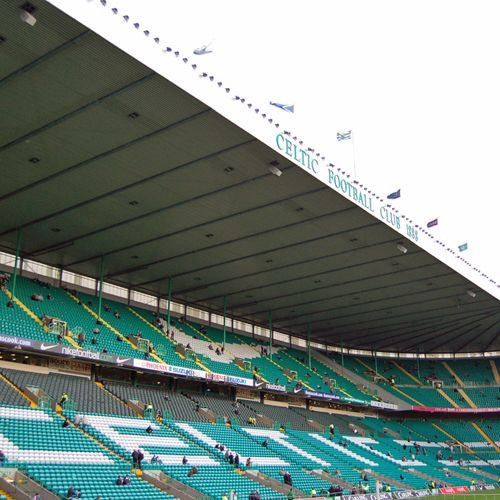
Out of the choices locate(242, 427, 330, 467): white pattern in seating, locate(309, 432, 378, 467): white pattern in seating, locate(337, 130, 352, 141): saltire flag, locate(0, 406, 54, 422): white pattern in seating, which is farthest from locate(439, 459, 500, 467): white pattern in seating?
locate(0, 406, 54, 422): white pattern in seating

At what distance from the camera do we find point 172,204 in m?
30.7

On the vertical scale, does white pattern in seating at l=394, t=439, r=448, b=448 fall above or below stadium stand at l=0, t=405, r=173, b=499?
below

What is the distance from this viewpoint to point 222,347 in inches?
1912

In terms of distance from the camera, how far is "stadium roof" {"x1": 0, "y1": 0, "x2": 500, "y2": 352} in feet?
67.6

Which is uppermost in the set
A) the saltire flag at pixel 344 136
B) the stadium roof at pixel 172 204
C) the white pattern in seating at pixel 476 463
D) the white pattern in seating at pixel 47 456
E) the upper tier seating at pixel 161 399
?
the saltire flag at pixel 344 136

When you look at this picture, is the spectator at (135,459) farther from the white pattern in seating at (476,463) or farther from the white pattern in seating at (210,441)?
the white pattern in seating at (476,463)

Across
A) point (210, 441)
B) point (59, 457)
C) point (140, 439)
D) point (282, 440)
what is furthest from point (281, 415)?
point (59, 457)

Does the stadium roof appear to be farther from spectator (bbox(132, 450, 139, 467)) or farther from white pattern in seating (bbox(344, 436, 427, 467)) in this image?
spectator (bbox(132, 450, 139, 467))

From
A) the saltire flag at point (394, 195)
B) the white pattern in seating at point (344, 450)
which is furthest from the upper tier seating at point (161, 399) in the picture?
the saltire flag at point (394, 195)

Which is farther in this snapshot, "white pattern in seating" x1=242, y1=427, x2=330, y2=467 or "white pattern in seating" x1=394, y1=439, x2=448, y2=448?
"white pattern in seating" x1=394, y1=439, x2=448, y2=448

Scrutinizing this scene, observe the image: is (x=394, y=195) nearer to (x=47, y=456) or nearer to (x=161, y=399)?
(x=161, y=399)

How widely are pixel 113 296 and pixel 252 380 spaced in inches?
461

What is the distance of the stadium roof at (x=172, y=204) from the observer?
20609 millimetres

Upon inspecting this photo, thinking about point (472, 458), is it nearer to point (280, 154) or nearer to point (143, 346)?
point (143, 346)
